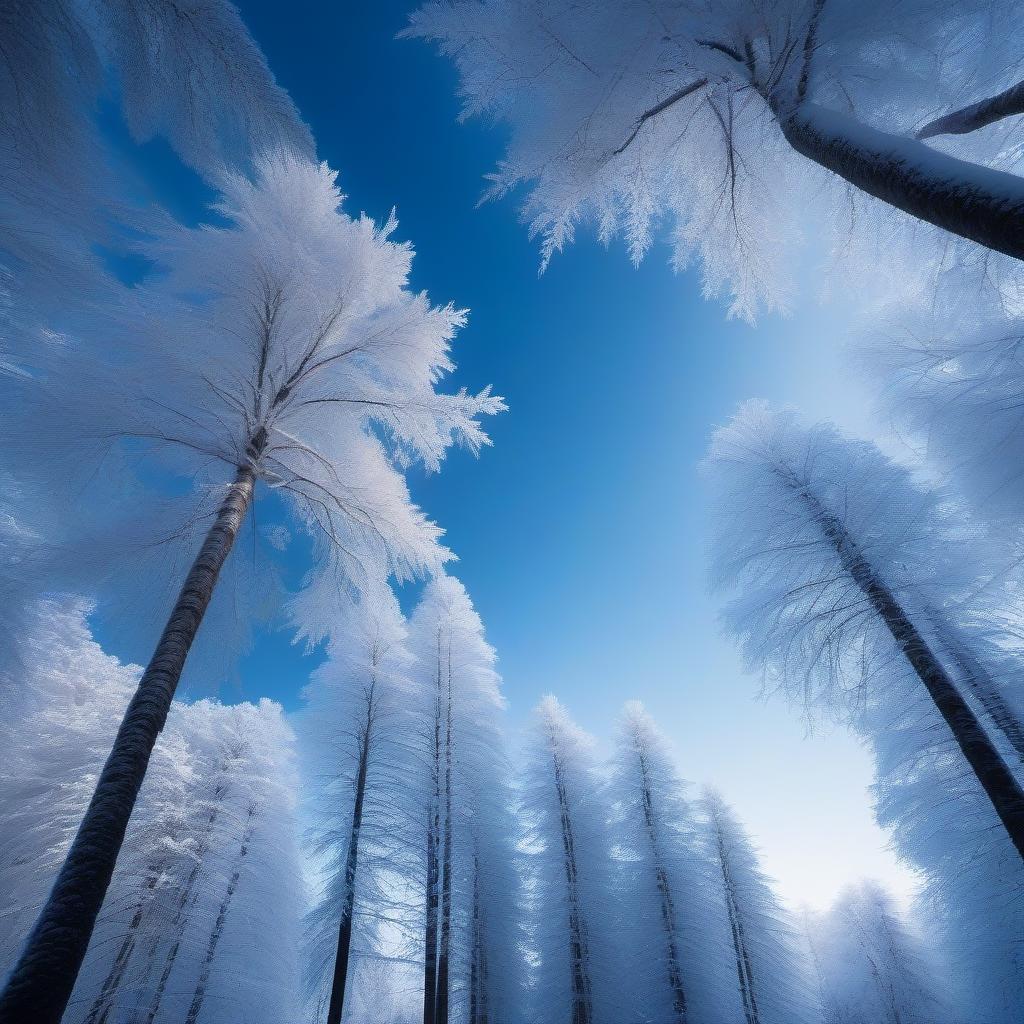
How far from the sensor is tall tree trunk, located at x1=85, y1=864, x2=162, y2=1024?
871cm

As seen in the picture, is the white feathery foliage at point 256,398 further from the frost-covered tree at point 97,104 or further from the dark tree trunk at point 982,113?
the dark tree trunk at point 982,113

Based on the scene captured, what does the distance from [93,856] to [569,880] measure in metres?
15.3

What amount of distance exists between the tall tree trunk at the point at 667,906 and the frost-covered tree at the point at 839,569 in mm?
9415

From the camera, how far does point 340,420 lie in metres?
6.40

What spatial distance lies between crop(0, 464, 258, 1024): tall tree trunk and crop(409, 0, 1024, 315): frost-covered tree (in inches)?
219

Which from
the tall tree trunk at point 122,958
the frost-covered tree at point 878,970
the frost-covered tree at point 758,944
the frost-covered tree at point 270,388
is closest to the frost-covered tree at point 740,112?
the frost-covered tree at point 270,388

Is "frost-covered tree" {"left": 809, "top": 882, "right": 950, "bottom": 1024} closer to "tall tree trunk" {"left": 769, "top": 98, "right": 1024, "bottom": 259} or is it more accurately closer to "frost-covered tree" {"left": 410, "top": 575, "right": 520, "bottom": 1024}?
"frost-covered tree" {"left": 410, "top": 575, "right": 520, "bottom": 1024}

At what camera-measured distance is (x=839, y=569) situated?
7133 mm

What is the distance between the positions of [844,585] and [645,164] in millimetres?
6519

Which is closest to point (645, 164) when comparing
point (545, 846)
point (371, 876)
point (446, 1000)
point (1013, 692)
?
point (1013, 692)

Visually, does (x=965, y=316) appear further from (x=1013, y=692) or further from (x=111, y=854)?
(x=111, y=854)

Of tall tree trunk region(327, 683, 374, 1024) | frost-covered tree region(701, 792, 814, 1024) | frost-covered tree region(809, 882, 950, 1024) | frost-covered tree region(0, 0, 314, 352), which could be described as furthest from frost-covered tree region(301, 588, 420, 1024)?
frost-covered tree region(809, 882, 950, 1024)

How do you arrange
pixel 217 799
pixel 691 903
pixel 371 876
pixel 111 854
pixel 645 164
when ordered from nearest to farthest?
pixel 111 854
pixel 645 164
pixel 371 876
pixel 217 799
pixel 691 903

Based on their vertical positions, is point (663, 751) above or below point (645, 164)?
below
